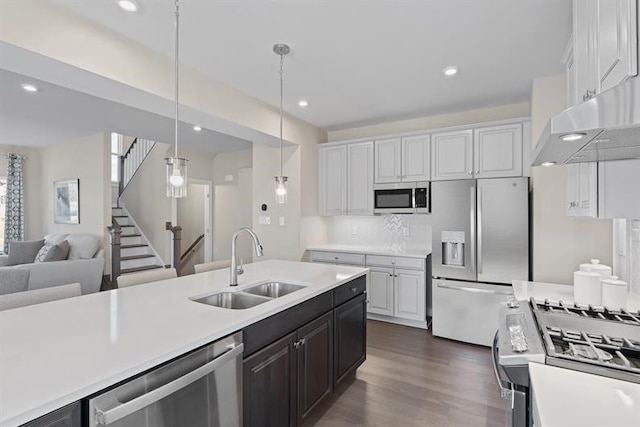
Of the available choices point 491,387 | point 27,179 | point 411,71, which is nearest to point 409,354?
point 491,387

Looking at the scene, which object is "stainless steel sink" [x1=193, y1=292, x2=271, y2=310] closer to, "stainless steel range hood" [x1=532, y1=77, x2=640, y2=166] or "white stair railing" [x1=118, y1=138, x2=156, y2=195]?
"stainless steel range hood" [x1=532, y1=77, x2=640, y2=166]

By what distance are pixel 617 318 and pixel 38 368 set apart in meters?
2.36

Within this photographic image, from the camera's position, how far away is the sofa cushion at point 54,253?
4.66 m

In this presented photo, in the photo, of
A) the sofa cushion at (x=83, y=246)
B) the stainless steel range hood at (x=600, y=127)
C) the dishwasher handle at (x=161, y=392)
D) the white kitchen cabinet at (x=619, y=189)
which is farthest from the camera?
the sofa cushion at (x=83, y=246)

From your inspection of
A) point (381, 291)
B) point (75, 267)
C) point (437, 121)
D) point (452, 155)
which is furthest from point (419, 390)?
point (75, 267)

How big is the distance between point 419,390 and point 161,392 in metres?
2.06

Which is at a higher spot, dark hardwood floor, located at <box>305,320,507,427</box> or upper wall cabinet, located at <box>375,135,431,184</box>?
upper wall cabinet, located at <box>375,135,431,184</box>

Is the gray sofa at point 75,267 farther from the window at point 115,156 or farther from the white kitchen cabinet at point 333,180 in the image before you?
the white kitchen cabinet at point 333,180

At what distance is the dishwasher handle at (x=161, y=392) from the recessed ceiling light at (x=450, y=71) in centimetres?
279

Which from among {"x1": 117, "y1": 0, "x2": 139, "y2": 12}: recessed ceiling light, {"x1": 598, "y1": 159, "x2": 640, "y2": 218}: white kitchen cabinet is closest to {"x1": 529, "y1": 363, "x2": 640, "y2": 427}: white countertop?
{"x1": 598, "y1": 159, "x2": 640, "y2": 218}: white kitchen cabinet

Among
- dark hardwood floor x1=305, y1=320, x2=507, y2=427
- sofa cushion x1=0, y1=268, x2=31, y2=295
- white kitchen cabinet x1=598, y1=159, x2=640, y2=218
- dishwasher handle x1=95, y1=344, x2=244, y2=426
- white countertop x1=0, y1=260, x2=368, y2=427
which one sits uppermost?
white kitchen cabinet x1=598, y1=159, x2=640, y2=218

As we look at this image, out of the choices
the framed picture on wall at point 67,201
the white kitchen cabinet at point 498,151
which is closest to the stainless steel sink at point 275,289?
the white kitchen cabinet at point 498,151

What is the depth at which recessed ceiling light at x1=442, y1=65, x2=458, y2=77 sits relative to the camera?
279 cm

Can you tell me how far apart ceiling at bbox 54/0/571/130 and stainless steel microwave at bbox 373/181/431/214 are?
3.49 feet
